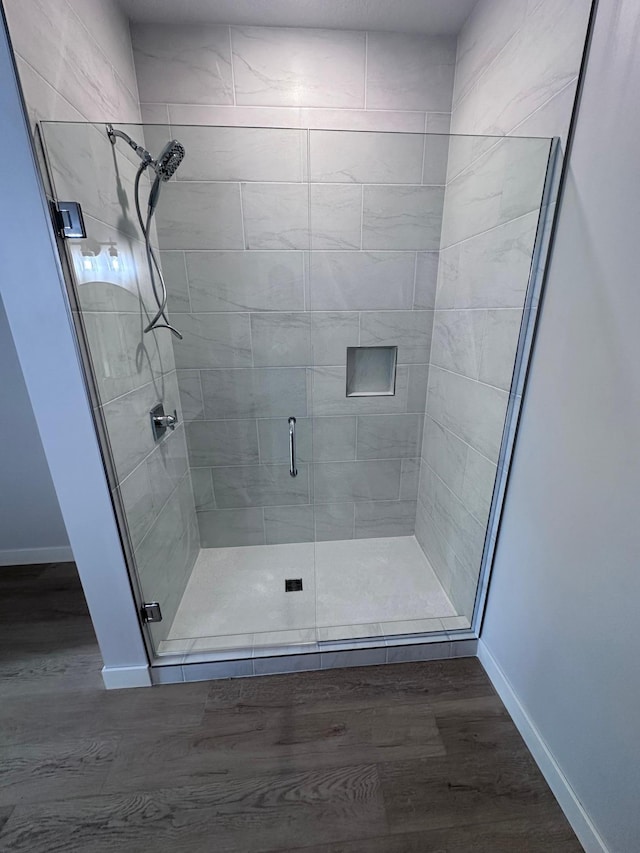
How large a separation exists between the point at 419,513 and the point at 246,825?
4.88 feet

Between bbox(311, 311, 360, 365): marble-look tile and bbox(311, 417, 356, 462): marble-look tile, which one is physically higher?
bbox(311, 311, 360, 365): marble-look tile

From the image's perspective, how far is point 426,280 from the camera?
1.65 m

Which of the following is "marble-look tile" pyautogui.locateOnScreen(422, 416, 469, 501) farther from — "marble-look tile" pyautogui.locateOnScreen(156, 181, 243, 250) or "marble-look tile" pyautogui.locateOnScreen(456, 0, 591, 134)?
"marble-look tile" pyautogui.locateOnScreen(156, 181, 243, 250)

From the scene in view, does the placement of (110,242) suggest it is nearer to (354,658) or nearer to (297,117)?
(297,117)

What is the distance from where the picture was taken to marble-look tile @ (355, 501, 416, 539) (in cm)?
203

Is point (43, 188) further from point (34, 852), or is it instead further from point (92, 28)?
point (34, 852)

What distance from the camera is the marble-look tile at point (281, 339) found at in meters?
1.64

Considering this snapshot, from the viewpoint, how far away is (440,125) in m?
1.52

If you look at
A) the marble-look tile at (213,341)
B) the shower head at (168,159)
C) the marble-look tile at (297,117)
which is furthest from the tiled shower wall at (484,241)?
the shower head at (168,159)

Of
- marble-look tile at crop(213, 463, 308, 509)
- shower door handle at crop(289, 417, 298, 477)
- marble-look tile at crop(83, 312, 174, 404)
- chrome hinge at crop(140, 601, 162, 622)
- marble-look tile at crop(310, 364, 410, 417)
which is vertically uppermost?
marble-look tile at crop(83, 312, 174, 404)

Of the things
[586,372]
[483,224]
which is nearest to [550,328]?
[586,372]

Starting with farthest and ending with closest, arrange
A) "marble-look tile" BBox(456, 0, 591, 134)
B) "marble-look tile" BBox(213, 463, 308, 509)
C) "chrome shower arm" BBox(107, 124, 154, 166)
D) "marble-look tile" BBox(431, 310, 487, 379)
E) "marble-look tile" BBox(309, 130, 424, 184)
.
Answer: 1. "marble-look tile" BBox(213, 463, 308, 509)
2. "marble-look tile" BBox(309, 130, 424, 184)
3. "marble-look tile" BBox(431, 310, 487, 379)
4. "chrome shower arm" BBox(107, 124, 154, 166)
5. "marble-look tile" BBox(456, 0, 591, 134)

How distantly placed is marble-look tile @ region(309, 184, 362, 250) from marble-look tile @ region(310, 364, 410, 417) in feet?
1.99

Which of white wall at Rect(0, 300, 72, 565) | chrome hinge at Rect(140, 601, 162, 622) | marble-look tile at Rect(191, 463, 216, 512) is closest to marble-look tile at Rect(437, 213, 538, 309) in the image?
marble-look tile at Rect(191, 463, 216, 512)
